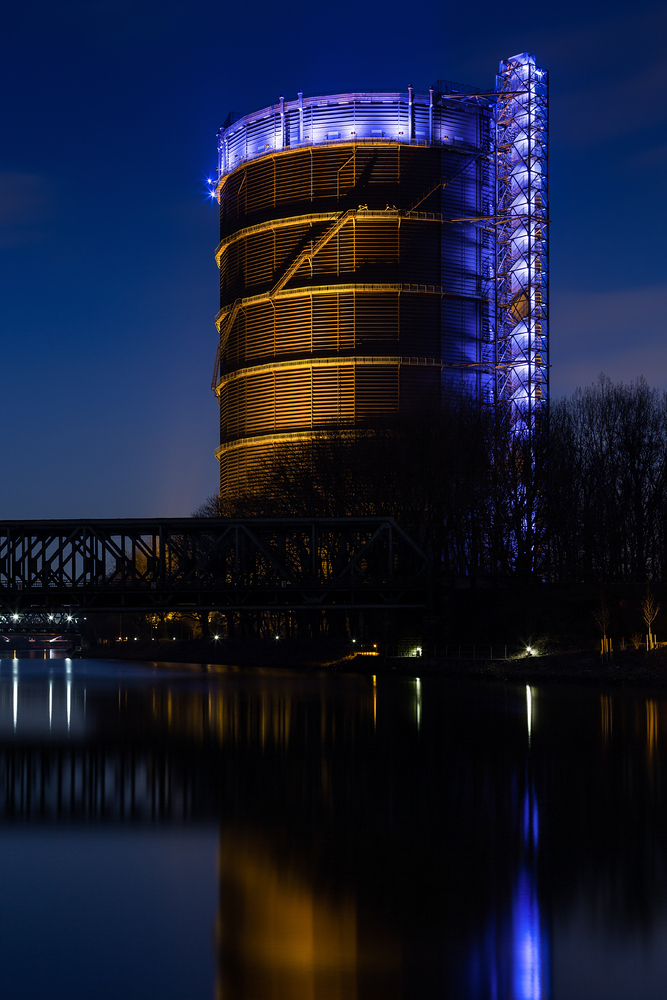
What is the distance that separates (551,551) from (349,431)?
22.5 m

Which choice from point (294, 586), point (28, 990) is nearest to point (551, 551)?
point (294, 586)

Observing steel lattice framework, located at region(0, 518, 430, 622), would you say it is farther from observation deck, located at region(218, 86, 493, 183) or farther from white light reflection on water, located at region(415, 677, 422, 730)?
observation deck, located at region(218, 86, 493, 183)

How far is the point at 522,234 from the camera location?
119062 mm

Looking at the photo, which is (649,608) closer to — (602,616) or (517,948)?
(602,616)

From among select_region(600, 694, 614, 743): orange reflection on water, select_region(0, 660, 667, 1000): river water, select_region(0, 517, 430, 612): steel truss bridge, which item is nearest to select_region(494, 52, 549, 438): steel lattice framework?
select_region(0, 517, 430, 612): steel truss bridge

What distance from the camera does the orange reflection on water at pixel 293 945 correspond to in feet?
33.9

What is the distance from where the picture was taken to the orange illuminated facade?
11406cm

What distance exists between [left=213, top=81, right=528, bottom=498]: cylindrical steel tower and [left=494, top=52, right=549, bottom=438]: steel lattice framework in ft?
5.10

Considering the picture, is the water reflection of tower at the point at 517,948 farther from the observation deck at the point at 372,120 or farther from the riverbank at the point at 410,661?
the observation deck at the point at 372,120

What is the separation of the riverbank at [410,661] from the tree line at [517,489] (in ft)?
25.9

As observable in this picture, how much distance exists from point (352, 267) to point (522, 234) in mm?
17043

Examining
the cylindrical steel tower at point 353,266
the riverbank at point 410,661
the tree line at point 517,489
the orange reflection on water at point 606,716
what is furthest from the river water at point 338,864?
the cylindrical steel tower at point 353,266

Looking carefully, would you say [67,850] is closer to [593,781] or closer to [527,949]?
[527,949]

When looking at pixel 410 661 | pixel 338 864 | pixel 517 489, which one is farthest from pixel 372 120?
pixel 338 864
